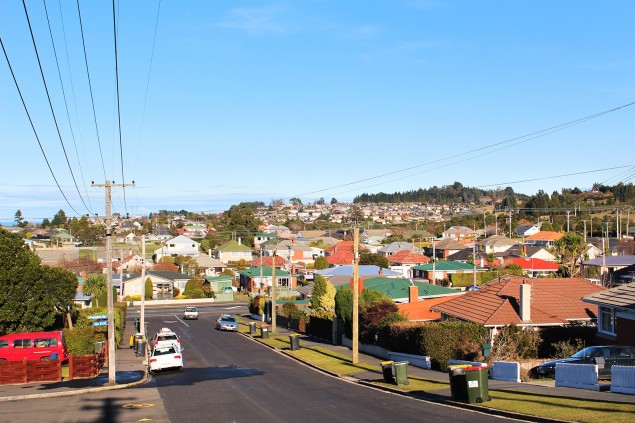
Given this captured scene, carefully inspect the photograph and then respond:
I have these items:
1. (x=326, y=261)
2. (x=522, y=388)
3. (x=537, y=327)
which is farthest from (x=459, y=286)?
(x=522, y=388)

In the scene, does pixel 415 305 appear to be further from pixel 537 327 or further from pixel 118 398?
pixel 118 398

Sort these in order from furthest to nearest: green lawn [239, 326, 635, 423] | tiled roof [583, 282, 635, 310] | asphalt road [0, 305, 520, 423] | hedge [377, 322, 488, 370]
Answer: hedge [377, 322, 488, 370] < tiled roof [583, 282, 635, 310] < asphalt road [0, 305, 520, 423] < green lawn [239, 326, 635, 423]

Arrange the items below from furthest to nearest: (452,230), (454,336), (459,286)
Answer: (452,230) → (459,286) → (454,336)

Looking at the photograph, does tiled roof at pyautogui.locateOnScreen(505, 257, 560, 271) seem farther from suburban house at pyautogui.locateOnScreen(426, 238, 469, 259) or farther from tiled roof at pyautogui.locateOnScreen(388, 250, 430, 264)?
suburban house at pyautogui.locateOnScreen(426, 238, 469, 259)

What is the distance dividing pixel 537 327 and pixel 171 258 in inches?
3924

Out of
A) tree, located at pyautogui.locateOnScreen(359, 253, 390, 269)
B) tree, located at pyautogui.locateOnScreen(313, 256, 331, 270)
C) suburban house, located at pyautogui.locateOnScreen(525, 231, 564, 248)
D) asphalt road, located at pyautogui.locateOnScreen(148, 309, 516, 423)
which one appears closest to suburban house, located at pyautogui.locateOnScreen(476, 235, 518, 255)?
suburban house, located at pyautogui.locateOnScreen(525, 231, 564, 248)

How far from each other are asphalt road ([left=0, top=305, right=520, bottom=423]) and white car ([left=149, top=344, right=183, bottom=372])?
1.41 ft

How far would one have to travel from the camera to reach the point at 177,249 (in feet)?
449

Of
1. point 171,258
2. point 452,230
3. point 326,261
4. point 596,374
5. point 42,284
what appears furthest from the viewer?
point 452,230

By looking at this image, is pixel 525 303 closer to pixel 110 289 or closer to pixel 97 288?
Result: pixel 110 289

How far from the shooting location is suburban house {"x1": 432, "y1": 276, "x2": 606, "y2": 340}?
33.6m

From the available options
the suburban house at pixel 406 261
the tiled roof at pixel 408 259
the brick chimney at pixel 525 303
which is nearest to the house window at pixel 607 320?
the brick chimney at pixel 525 303

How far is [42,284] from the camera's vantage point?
41.9 meters

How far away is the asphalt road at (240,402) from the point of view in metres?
19.4
